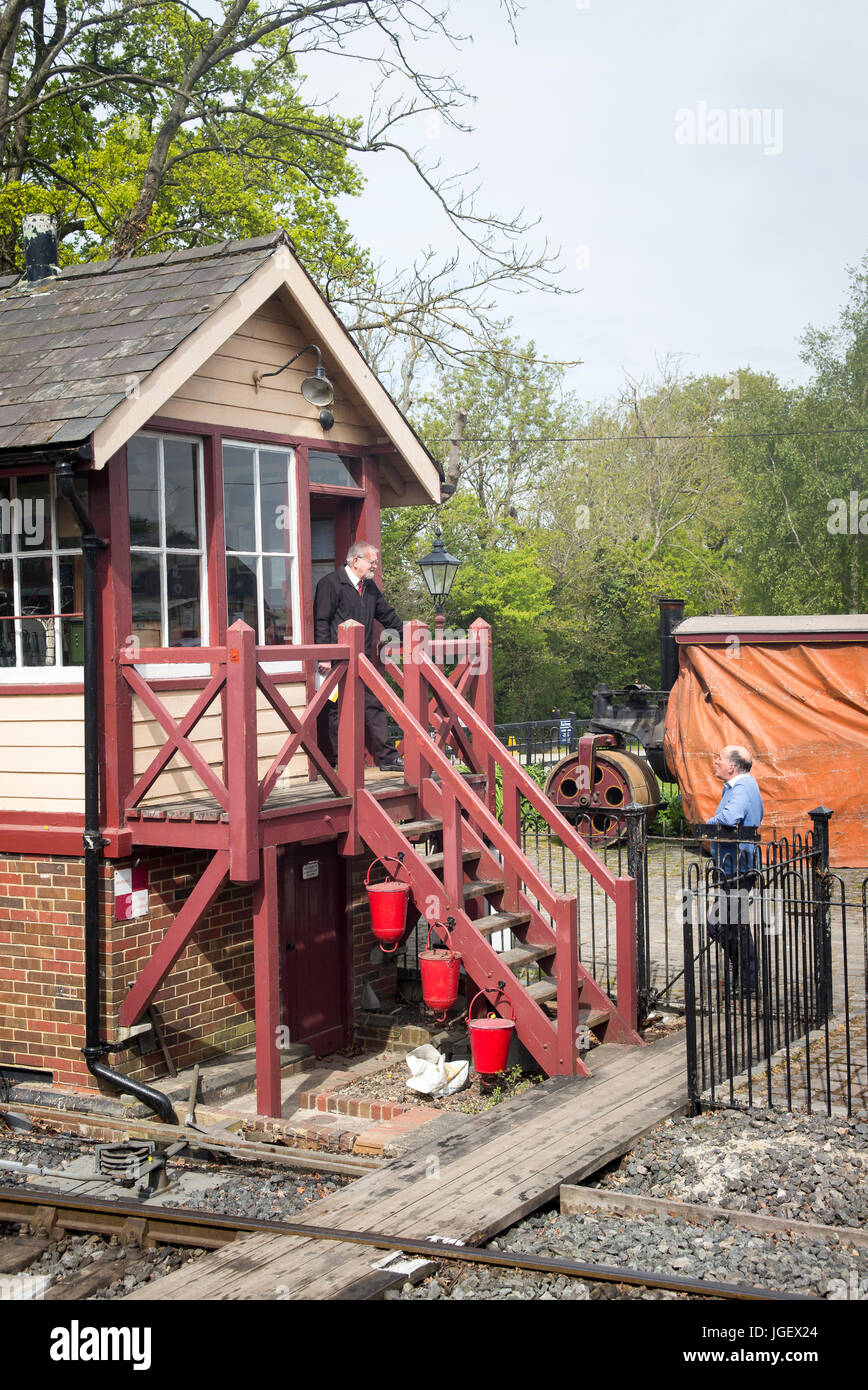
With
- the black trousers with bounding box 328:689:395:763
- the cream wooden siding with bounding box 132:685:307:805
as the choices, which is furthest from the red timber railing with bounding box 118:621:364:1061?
the black trousers with bounding box 328:689:395:763

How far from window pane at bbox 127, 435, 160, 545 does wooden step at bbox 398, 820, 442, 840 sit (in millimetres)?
2652

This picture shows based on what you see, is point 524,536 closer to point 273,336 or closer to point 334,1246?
point 273,336

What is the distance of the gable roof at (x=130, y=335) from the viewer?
8156mm

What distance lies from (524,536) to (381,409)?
96.8ft

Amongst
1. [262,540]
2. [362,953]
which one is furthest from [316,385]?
[362,953]

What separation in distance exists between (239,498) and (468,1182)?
5.35 m

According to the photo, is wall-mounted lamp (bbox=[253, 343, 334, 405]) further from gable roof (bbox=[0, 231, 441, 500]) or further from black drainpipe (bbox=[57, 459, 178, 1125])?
black drainpipe (bbox=[57, 459, 178, 1125])

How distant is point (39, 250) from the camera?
35.7 ft

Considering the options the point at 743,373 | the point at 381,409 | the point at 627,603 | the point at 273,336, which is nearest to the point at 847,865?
the point at 381,409

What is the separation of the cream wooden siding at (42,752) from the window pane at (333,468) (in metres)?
2.91

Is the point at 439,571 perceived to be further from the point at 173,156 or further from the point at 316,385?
the point at 173,156

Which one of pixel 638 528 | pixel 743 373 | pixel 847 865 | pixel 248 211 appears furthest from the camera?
pixel 743 373

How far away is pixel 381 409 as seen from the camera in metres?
10.6

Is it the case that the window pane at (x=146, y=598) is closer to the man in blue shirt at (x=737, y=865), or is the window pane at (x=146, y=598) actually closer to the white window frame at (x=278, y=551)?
the white window frame at (x=278, y=551)
